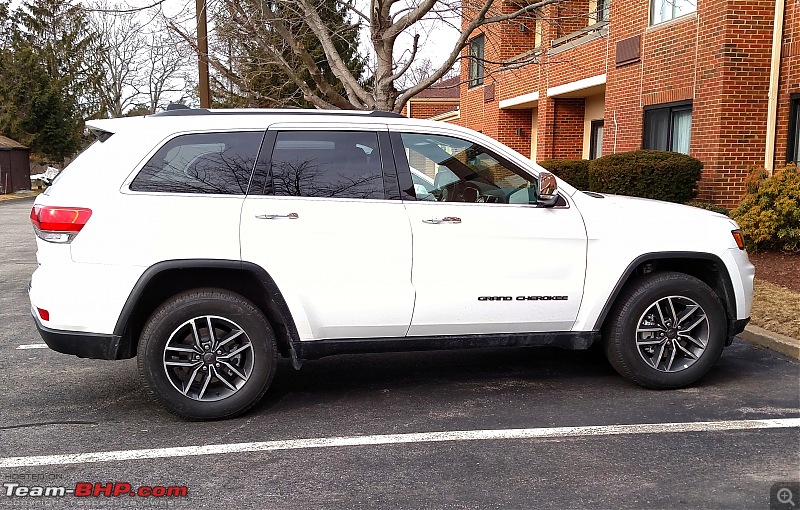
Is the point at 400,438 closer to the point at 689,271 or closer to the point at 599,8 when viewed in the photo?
the point at 689,271

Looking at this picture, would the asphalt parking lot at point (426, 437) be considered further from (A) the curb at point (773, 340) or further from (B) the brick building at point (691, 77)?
(B) the brick building at point (691, 77)

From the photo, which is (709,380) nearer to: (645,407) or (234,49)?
(645,407)

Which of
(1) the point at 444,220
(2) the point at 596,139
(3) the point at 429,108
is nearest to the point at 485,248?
(1) the point at 444,220

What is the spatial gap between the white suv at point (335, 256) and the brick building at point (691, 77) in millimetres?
7255

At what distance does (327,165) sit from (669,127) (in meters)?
10.4

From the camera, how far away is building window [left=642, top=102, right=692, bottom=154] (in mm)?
13326

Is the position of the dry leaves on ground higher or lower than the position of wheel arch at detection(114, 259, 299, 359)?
lower

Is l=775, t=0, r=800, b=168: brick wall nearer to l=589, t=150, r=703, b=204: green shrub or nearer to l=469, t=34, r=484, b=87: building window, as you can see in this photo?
l=589, t=150, r=703, b=204: green shrub

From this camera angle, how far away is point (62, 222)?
457 cm

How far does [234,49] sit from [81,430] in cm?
1360

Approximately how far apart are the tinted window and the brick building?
746 centimetres

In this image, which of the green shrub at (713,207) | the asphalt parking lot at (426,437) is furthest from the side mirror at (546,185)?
the green shrub at (713,207)

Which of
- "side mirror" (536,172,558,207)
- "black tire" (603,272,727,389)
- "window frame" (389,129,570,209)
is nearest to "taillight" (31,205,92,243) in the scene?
"window frame" (389,129,570,209)

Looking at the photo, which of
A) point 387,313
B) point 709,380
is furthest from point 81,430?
point 709,380
